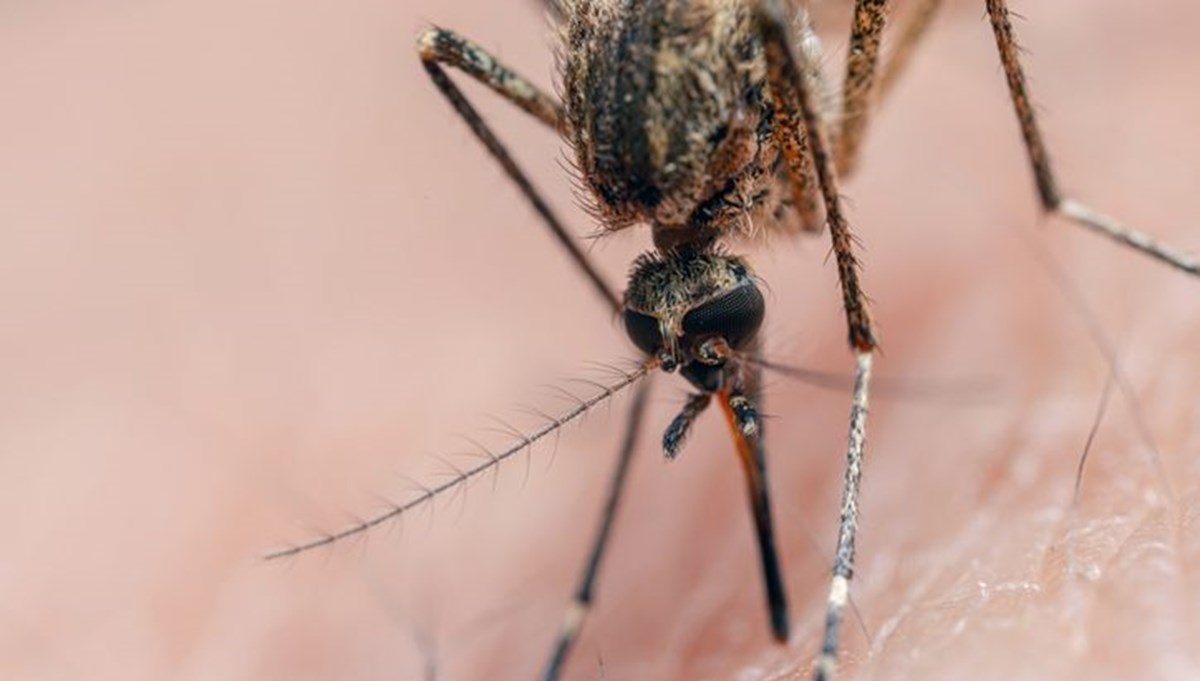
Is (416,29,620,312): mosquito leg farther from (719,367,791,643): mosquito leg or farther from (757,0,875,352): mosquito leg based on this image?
(757,0,875,352): mosquito leg

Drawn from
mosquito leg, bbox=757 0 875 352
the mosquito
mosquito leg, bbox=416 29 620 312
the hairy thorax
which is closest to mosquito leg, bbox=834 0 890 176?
the mosquito

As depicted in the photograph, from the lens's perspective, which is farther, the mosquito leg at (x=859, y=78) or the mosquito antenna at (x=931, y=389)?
the mosquito antenna at (x=931, y=389)

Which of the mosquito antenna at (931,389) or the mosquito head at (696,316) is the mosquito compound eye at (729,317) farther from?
the mosquito antenna at (931,389)

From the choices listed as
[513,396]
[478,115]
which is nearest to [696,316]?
[478,115]

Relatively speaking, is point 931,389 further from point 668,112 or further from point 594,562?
point 668,112

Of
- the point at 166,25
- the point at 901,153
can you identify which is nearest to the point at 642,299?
the point at 901,153

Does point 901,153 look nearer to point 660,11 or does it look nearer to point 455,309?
point 455,309

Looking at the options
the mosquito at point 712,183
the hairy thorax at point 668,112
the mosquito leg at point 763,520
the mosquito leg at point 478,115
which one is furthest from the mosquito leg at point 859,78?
the mosquito leg at point 763,520
